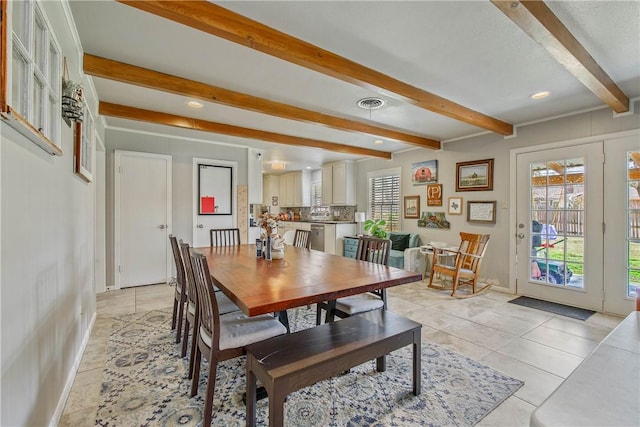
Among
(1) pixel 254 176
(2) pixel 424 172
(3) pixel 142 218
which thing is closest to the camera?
(3) pixel 142 218

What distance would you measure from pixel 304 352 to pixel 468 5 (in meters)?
2.27

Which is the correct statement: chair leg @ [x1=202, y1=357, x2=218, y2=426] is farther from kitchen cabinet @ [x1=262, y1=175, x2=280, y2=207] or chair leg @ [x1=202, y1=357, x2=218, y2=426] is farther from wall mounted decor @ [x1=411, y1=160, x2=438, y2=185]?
kitchen cabinet @ [x1=262, y1=175, x2=280, y2=207]

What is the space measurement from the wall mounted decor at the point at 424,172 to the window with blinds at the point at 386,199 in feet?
1.38

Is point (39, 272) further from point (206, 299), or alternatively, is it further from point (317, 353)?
point (317, 353)

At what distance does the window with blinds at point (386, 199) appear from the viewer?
19.9 ft

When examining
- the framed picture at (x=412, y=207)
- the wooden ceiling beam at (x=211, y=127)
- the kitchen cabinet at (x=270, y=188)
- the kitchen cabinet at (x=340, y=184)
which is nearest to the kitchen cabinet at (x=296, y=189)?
the kitchen cabinet at (x=270, y=188)

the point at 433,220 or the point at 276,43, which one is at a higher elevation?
the point at 276,43

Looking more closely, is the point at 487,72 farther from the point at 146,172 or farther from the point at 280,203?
the point at 280,203

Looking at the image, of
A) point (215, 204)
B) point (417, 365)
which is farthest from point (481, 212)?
point (215, 204)

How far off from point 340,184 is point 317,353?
5.60 meters

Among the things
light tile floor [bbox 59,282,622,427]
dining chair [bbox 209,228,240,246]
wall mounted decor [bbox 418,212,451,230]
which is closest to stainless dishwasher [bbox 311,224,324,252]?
wall mounted decor [bbox 418,212,451,230]

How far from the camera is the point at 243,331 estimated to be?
176cm

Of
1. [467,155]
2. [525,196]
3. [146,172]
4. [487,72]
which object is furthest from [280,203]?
[487,72]

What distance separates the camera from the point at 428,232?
5430 millimetres
